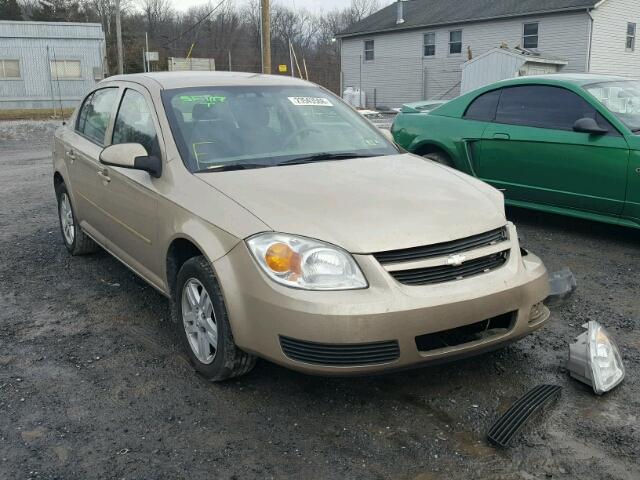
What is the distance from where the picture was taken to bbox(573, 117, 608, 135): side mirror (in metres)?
5.80

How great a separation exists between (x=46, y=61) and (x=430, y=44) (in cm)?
1888

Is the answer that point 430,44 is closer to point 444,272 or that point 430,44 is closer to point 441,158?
point 441,158

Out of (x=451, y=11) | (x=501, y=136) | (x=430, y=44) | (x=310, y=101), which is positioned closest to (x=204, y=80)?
(x=310, y=101)

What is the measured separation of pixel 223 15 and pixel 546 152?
56.7 m

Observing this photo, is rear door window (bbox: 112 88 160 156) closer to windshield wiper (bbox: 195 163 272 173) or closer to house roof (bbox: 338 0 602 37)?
windshield wiper (bbox: 195 163 272 173)

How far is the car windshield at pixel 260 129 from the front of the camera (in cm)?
385

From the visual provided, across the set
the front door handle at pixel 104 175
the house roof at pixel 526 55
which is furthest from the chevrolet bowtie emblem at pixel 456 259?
the house roof at pixel 526 55

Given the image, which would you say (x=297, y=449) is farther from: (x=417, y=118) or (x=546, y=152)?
(x=417, y=118)

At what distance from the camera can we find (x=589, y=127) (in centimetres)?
580

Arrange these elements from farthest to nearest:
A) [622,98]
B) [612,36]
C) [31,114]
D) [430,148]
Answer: [31,114] < [612,36] < [430,148] < [622,98]

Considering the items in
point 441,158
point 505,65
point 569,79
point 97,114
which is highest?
point 505,65

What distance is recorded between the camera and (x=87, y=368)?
3.73 meters

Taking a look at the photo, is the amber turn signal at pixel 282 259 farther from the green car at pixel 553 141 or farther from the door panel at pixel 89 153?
the green car at pixel 553 141

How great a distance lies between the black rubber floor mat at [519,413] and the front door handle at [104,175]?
3.04 meters
